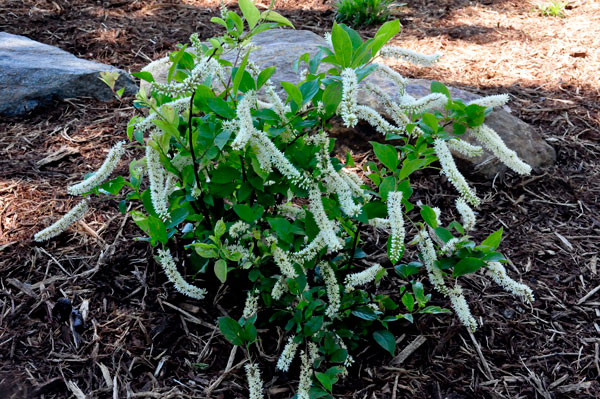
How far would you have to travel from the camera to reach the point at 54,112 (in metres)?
3.80

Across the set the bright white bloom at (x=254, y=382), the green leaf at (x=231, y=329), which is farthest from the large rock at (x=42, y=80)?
the bright white bloom at (x=254, y=382)

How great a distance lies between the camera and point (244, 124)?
149 centimetres

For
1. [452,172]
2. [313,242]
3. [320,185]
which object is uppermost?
[452,172]

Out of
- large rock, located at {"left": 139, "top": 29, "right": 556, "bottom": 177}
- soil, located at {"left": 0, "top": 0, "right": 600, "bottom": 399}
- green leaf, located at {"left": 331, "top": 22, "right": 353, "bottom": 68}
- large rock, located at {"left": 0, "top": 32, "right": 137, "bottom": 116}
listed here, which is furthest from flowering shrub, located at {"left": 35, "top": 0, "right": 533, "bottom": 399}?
large rock, located at {"left": 0, "top": 32, "right": 137, "bottom": 116}

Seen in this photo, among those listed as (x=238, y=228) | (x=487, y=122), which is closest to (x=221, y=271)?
(x=238, y=228)

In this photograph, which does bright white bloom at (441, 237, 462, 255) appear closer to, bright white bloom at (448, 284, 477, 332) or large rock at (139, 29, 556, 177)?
bright white bloom at (448, 284, 477, 332)

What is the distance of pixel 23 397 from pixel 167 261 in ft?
2.21

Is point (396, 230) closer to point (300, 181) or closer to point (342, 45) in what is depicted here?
point (300, 181)

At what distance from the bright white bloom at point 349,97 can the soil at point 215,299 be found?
1.08m

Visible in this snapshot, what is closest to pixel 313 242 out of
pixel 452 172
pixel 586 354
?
pixel 452 172

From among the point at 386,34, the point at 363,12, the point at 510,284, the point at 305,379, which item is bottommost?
the point at 363,12

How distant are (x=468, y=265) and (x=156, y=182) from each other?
3.45 ft

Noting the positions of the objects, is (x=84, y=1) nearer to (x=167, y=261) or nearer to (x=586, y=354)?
(x=167, y=261)

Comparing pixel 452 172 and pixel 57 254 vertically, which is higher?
pixel 452 172
